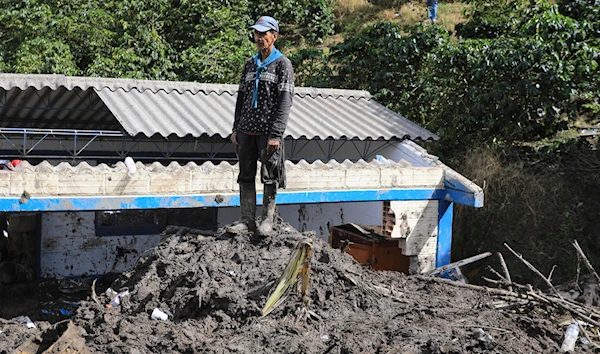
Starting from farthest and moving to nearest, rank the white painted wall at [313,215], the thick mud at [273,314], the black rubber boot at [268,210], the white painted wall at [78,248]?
1. the white painted wall at [313,215]
2. the white painted wall at [78,248]
3. the black rubber boot at [268,210]
4. the thick mud at [273,314]

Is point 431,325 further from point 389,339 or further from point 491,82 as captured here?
point 491,82

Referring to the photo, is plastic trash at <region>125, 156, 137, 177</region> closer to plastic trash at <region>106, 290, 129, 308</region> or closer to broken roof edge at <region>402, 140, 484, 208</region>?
plastic trash at <region>106, 290, 129, 308</region>

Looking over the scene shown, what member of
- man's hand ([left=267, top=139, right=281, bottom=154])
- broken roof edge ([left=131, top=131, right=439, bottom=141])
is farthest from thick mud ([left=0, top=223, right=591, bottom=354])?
broken roof edge ([left=131, top=131, right=439, bottom=141])

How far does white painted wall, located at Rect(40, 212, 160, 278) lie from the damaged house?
17mm

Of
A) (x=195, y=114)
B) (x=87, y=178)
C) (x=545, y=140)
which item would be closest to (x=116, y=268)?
(x=195, y=114)

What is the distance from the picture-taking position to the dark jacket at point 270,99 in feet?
20.3

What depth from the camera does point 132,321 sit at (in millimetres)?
5777

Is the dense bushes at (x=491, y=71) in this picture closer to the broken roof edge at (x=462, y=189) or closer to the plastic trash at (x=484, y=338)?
the broken roof edge at (x=462, y=189)

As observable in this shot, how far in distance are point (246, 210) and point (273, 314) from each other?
1.39m

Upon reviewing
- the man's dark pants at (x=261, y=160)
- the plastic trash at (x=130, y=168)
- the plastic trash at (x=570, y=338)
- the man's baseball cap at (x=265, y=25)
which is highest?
the man's baseball cap at (x=265, y=25)

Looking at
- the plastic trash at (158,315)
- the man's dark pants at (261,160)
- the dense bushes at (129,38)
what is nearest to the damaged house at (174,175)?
the man's dark pants at (261,160)

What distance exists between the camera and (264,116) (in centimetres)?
632

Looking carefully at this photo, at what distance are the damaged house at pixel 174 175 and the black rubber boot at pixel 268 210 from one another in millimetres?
2523

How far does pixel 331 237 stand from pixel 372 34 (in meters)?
6.70
